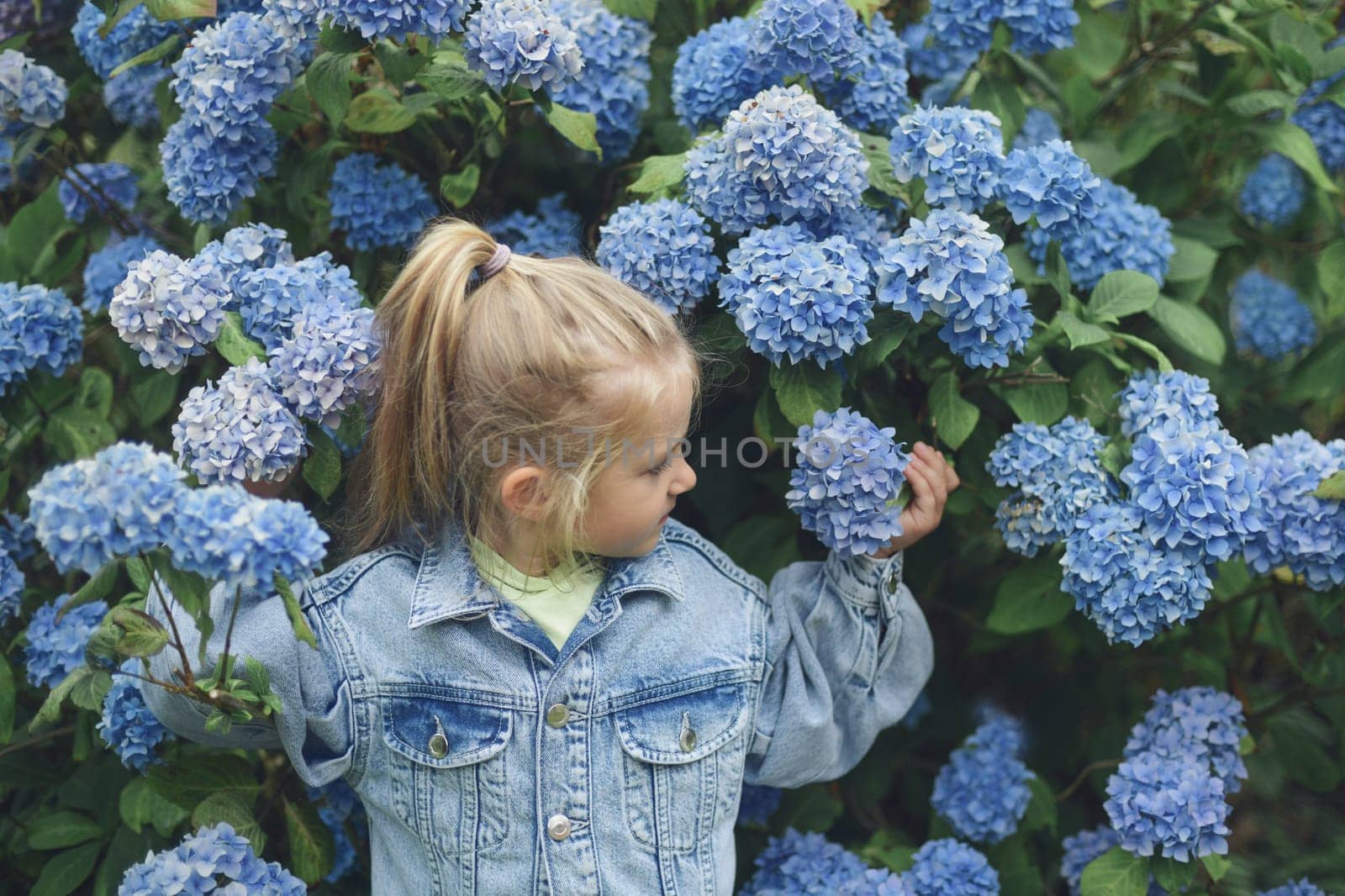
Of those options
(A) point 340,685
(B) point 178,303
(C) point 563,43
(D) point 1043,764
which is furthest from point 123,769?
(D) point 1043,764

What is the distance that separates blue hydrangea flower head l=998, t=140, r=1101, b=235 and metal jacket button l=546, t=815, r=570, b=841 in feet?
3.36

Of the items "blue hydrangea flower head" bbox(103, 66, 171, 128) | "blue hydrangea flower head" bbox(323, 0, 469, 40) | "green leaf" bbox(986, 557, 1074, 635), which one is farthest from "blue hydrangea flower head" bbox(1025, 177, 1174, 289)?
"blue hydrangea flower head" bbox(103, 66, 171, 128)

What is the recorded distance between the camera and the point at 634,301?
5.13 ft

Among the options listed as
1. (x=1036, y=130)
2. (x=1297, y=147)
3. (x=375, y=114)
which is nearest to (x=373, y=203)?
(x=375, y=114)

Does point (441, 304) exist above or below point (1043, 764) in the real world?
above

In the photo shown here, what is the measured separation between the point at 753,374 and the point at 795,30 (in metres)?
0.61

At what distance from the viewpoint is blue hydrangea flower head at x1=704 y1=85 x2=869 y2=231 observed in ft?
5.27

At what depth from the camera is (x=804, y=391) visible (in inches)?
65.2

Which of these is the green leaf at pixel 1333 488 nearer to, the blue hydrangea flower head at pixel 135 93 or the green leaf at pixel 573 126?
the green leaf at pixel 573 126

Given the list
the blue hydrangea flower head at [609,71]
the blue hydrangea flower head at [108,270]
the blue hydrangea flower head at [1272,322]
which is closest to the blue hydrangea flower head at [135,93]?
the blue hydrangea flower head at [108,270]

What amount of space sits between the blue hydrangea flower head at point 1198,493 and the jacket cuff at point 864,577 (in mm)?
343

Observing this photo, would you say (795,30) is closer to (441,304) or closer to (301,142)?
(441,304)

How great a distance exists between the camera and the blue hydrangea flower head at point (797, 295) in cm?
155

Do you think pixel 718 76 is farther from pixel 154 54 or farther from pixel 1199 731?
pixel 1199 731
